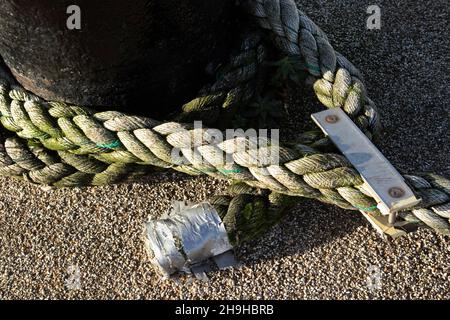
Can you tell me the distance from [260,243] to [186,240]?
0.20 meters

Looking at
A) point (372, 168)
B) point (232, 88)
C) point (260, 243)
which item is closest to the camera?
point (372, 168)

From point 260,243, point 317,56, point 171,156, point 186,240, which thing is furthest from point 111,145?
point 317,56

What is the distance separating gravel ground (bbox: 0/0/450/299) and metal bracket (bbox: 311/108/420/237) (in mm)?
107

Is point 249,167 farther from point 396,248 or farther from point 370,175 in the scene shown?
point 396,248

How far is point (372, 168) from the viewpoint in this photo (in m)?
1.48

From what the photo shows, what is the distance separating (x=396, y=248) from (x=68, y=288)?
2.67ft

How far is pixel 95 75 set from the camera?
5.34ft

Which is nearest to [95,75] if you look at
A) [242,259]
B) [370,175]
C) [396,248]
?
[242,259]

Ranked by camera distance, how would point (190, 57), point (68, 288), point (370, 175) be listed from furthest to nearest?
point (190, 57)
point (68, 288)
point (370, 175)

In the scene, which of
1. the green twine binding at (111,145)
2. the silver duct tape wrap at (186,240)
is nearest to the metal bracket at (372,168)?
the silver duct tape wrap at (186,240)

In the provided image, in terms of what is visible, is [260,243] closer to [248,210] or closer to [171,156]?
[248,210]

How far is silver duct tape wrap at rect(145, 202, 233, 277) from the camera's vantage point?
152 cm

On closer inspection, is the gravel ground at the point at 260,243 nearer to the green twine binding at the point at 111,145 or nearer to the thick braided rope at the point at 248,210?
the thick braided rope at the point at 248,210
